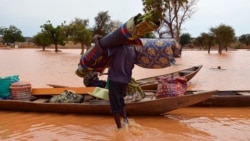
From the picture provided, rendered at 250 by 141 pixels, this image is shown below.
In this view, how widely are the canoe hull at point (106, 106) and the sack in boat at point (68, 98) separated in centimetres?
21

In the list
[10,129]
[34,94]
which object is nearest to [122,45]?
[10,129]

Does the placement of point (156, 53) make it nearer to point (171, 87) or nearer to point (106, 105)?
point (171, 87)

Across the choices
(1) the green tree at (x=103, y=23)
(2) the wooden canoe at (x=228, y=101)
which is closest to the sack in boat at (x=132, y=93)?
(2) the wooden canoe at (x=228, y=101)

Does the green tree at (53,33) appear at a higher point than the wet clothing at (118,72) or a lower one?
higher

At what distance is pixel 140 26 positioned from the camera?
3869 millimetres

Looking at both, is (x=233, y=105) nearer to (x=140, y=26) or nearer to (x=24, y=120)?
(x=140, y=26)

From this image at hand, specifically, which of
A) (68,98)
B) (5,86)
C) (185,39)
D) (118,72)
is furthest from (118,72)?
(185,39)

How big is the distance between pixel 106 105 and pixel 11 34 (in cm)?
7082

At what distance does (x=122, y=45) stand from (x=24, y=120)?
2.43 meters

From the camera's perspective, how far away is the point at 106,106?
17.5 ft

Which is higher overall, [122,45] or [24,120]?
[122,45]

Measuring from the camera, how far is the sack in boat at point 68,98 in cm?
578

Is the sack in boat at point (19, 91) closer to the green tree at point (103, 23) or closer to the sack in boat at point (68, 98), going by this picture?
the sack in boat at point (68, 98)

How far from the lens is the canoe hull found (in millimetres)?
5012
